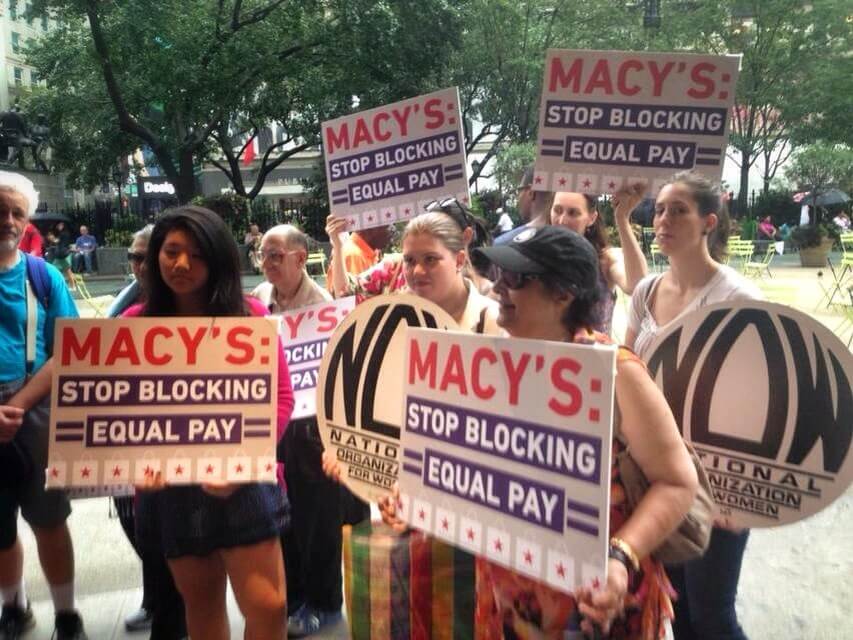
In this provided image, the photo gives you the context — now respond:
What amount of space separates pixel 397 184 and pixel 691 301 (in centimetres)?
170

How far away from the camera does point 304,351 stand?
3.06m

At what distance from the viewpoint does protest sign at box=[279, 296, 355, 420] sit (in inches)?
120

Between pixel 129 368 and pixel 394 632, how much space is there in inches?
41.3

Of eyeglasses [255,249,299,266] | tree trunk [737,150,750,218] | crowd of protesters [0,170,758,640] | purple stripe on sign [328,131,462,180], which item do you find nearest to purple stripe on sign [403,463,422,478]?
crowd of protesters [0,170,758,640]

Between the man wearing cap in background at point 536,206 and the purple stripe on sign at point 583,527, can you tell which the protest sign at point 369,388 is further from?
the man wearing cap in background at point 536,206

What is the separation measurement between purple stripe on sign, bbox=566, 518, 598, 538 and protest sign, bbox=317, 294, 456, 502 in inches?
28.3

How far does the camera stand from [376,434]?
85.4 inches

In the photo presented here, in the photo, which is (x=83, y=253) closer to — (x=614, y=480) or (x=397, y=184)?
(x=397, y=184)

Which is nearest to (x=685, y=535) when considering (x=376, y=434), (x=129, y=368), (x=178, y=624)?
(x=376, y=434)

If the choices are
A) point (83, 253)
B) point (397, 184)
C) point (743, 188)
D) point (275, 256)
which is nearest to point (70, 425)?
point (275, 256)

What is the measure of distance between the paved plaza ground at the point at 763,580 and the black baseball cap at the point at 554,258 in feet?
7.43

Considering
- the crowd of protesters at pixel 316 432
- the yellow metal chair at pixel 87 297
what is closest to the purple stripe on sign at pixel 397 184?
the crowd of protesters at pixel 316 432

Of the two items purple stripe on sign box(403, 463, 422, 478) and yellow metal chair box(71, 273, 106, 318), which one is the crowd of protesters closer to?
purple stripe on sign box(403, 463, 422, 478)

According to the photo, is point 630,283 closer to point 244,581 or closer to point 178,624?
point 244,581
